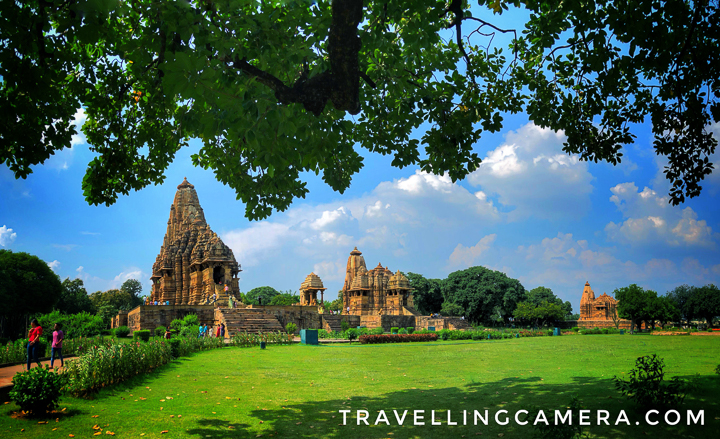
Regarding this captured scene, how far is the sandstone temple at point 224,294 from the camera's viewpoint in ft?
110

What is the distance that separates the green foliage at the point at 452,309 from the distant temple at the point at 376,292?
1059 centimetres

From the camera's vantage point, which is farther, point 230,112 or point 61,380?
point 61,380

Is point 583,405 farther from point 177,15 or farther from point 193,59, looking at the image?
point 177,15

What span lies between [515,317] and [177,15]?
59934 millimetres

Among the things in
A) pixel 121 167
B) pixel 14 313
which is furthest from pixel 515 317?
pixel 121 167

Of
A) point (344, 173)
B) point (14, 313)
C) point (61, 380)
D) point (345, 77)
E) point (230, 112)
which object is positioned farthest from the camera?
point (14, 313)

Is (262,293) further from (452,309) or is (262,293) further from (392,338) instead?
(392,338)

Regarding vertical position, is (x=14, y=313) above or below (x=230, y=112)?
below

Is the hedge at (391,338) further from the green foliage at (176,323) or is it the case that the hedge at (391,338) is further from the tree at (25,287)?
the tree at (25,287)

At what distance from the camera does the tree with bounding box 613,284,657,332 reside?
1604 inches

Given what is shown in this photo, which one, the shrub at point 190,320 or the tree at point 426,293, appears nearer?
the shrub at point 190,320

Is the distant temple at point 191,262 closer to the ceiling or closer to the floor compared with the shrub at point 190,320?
closer to the ceiling

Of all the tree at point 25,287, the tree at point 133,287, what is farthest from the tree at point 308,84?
the tree at point 133,287

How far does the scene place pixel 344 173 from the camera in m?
Answer: 9.45
